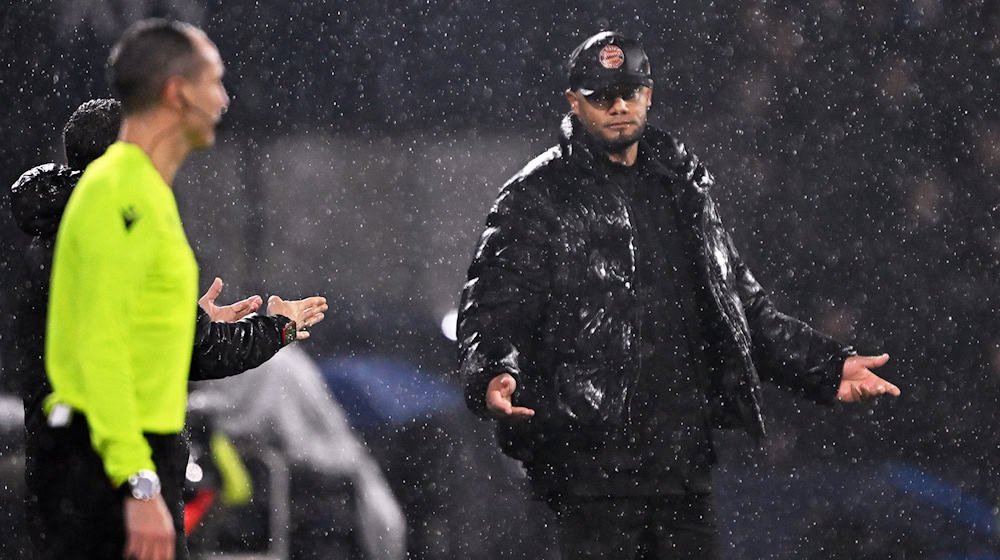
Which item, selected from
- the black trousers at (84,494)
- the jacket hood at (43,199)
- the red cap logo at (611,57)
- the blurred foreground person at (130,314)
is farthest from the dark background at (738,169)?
the blurred foreground person at (130,314)

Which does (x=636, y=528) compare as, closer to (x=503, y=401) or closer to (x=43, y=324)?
(x=503, y=401)

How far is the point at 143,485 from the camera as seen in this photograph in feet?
A: 7.00

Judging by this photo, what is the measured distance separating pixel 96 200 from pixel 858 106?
318 centimetres

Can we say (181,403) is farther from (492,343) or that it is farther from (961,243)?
(961,243)

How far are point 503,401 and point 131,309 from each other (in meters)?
1.24

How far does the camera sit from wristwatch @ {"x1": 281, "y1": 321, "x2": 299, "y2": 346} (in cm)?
291

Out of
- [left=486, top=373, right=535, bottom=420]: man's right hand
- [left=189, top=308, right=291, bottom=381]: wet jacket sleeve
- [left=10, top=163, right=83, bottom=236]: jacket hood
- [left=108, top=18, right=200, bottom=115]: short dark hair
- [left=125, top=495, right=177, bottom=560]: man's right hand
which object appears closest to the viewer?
[left=125, top=495, right=177, bottom=560]: man's right hand

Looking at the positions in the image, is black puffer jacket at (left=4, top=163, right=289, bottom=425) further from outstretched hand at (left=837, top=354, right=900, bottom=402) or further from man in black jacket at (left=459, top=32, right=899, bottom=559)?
Answer: outstretched hand at (left=837, top=354, right=900, bottom=402)

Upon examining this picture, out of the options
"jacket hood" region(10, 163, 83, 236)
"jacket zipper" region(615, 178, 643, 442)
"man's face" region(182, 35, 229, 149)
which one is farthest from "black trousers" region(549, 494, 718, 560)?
"man's face" region(182, 35, 229, 149)

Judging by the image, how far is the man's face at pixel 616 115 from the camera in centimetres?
351

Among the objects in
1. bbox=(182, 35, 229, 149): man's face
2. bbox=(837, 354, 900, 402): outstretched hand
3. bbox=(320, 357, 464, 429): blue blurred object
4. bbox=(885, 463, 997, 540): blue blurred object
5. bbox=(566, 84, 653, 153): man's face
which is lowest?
bbox=(885, 463, 997, 540): blue blurred object

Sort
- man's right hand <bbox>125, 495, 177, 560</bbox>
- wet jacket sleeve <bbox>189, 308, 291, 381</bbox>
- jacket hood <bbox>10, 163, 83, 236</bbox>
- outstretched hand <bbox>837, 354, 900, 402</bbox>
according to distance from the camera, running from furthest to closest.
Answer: outstretched hand <bbox>837, 354, 900, 402</bbox> → jacket hood <bbox>10, 163, 83, 236</bbox> → wet jacket sleeve <bbox>189, 308, 291, 381</bbox> → man's right hand <bbox>125, 495, 177, 560</bbox>

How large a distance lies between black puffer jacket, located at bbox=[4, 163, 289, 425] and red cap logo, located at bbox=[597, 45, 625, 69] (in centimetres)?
114

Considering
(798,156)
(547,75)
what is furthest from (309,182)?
(798,156)
